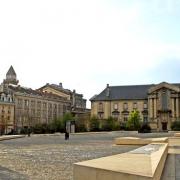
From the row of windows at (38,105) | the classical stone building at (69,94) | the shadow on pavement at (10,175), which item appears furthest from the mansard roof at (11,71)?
the shadow on pavement at (10,175)

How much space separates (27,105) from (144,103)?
3678cm

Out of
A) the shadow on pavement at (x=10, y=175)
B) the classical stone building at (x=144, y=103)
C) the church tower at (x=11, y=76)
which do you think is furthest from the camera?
the church tower at (x=11, y=76)

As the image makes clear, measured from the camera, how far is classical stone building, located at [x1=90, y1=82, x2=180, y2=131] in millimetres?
108500

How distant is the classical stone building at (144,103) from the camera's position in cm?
10850

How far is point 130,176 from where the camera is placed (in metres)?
5.81

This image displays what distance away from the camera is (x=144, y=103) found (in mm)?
114812

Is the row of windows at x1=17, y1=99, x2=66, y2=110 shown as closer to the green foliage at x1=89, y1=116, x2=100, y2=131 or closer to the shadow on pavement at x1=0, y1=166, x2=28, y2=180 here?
the green foliage at x1=89, y1=116, x2=100, y2=131

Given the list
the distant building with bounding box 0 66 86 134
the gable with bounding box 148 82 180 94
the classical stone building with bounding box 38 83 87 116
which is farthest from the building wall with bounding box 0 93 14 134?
the gable with bounding box 148 82 180 94

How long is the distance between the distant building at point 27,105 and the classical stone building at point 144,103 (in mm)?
15288

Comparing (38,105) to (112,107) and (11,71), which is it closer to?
(112,107)

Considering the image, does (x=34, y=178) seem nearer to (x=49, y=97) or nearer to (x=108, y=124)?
(x=108, y=124)

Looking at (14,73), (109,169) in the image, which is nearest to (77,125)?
(14,73)

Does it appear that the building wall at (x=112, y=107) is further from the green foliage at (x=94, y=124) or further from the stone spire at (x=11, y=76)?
the stone spire at (x=11, y=76)

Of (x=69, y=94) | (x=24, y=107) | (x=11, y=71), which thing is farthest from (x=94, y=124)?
(x=11, y=71)
